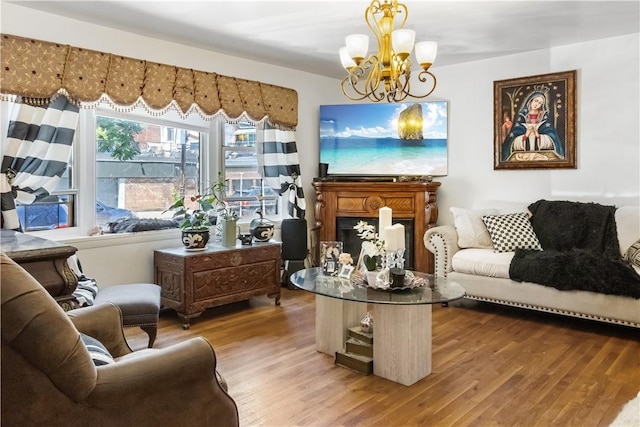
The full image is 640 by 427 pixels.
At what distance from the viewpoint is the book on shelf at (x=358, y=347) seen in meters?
2.94

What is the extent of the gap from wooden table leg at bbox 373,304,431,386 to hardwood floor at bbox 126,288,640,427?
2.8 inches

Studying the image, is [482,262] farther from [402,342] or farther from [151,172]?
[151,172]

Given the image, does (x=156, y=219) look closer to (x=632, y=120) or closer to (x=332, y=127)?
(x=332, y=127)

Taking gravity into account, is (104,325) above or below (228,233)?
below

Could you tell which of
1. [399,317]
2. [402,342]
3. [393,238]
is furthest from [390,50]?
[402,342]

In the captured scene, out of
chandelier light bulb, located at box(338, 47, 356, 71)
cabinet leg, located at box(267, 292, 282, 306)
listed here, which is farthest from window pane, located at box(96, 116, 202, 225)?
chandelier light bulb, located at box(338, 47, 356, 71)

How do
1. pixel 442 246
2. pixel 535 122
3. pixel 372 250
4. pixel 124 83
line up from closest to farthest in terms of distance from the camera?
pixel 372 250, pixel 124 83, pixel 442 246, pixel 535 122

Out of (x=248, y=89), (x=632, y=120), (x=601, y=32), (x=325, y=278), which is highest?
(x=601, y=32)

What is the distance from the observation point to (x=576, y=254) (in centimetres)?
379

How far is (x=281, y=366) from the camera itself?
118 inches

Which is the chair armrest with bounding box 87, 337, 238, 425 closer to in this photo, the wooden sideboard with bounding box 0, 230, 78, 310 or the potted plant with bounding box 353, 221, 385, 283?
the wooden sideboard with bounding box 0, 230, 78, 310

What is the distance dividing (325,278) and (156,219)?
6.31ft

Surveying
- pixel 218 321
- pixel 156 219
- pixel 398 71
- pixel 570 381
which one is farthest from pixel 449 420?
pixel 156 219

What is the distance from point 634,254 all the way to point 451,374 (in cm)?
199
